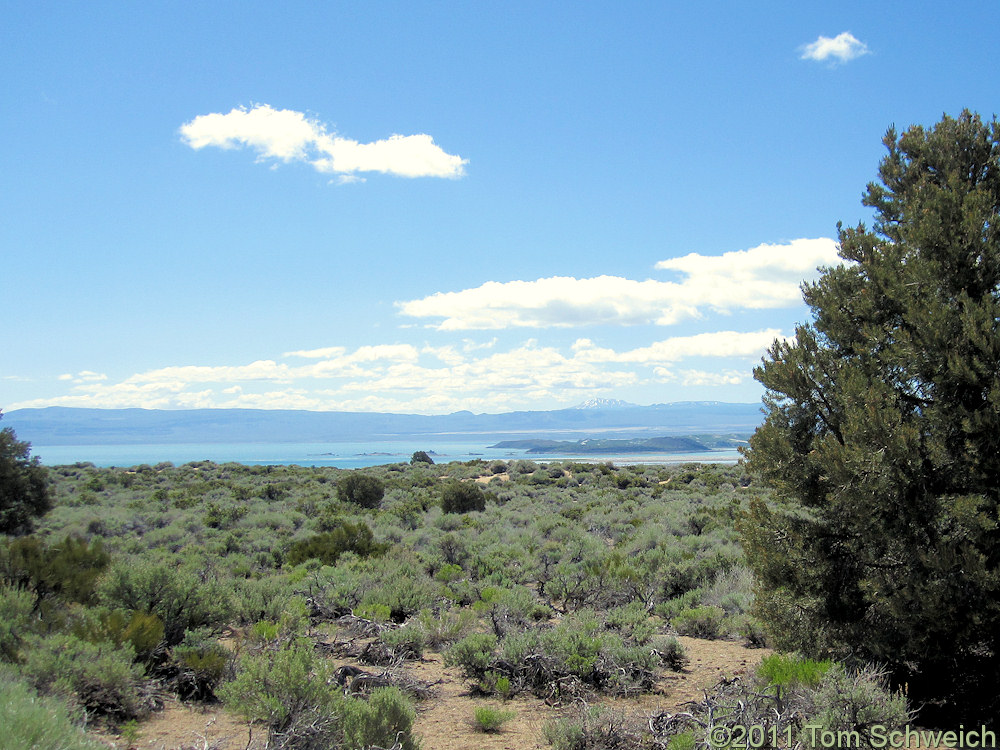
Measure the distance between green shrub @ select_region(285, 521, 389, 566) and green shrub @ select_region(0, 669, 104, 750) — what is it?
8.54 metres

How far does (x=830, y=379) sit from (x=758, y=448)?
0.98 meters

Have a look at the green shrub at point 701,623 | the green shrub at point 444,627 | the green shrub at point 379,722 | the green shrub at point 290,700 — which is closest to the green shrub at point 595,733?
the green shrub at point 379,722

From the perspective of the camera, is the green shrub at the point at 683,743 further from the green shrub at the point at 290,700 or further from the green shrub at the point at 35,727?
the green shrub at the point at 35,727

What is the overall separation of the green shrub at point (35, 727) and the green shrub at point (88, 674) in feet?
4.24

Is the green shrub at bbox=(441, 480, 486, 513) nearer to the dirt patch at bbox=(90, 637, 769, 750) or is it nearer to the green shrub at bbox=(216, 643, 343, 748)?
the dirt patch at bbox=(90, 637, 769, 750)

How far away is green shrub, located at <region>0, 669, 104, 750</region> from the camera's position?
330 cm

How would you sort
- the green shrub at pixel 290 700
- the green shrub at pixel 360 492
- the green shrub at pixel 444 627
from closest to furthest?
1. the green shrub at pixel 290 700
2. the green shrub at pixel 444 627
3. the green shrub at pixel 360 492

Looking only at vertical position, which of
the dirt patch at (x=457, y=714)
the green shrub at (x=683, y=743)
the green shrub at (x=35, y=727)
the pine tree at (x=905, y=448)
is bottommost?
the dirt patch at (x=457, y=714)

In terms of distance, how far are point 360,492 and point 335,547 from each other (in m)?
12.3

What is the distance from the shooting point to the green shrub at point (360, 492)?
24812mm

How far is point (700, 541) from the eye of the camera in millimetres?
13414

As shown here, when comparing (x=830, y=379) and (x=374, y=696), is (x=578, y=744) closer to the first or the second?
(x=374, y=696)

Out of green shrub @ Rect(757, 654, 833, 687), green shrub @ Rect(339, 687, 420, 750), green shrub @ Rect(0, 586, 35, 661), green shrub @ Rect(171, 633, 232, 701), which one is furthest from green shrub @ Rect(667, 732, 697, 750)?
green shrub @ Rect(0, 586, 35, 661)

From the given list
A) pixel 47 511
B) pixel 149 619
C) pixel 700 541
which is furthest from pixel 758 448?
pixel 47 511
